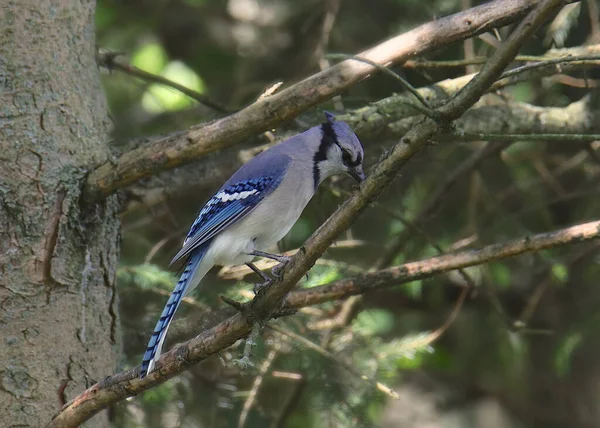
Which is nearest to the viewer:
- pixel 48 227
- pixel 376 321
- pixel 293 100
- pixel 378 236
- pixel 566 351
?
pixel 293 100

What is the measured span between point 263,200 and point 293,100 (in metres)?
0.72

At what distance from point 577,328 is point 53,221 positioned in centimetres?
247

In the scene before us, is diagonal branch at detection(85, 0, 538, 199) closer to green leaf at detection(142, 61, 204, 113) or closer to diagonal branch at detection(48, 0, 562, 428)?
diagonal branch at detection(48, 0, 562, 428)

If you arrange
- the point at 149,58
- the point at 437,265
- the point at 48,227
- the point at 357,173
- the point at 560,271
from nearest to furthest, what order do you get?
1. the point at 48,227
2. the point at 437,265
3. the point at 357,173
4. the point at 560,271
5. the point at 149,58

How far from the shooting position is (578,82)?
11.9 ft

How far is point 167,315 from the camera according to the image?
104 inches

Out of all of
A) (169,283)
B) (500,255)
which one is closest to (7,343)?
(169,283)

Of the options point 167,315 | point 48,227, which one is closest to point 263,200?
point 167,315

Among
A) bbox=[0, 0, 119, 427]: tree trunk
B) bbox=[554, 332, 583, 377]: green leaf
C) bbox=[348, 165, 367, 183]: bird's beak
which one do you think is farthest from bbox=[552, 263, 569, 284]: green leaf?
bbox=[0, 0, 119, 427]: tree trunk

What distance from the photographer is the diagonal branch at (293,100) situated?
2455 mm

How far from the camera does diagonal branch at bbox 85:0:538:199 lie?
8.05 ft

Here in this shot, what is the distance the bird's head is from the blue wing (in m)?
0.14

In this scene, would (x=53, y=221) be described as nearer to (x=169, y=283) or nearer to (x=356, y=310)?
(x=169, y=283)

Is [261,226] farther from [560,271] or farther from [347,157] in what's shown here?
[560,271]
